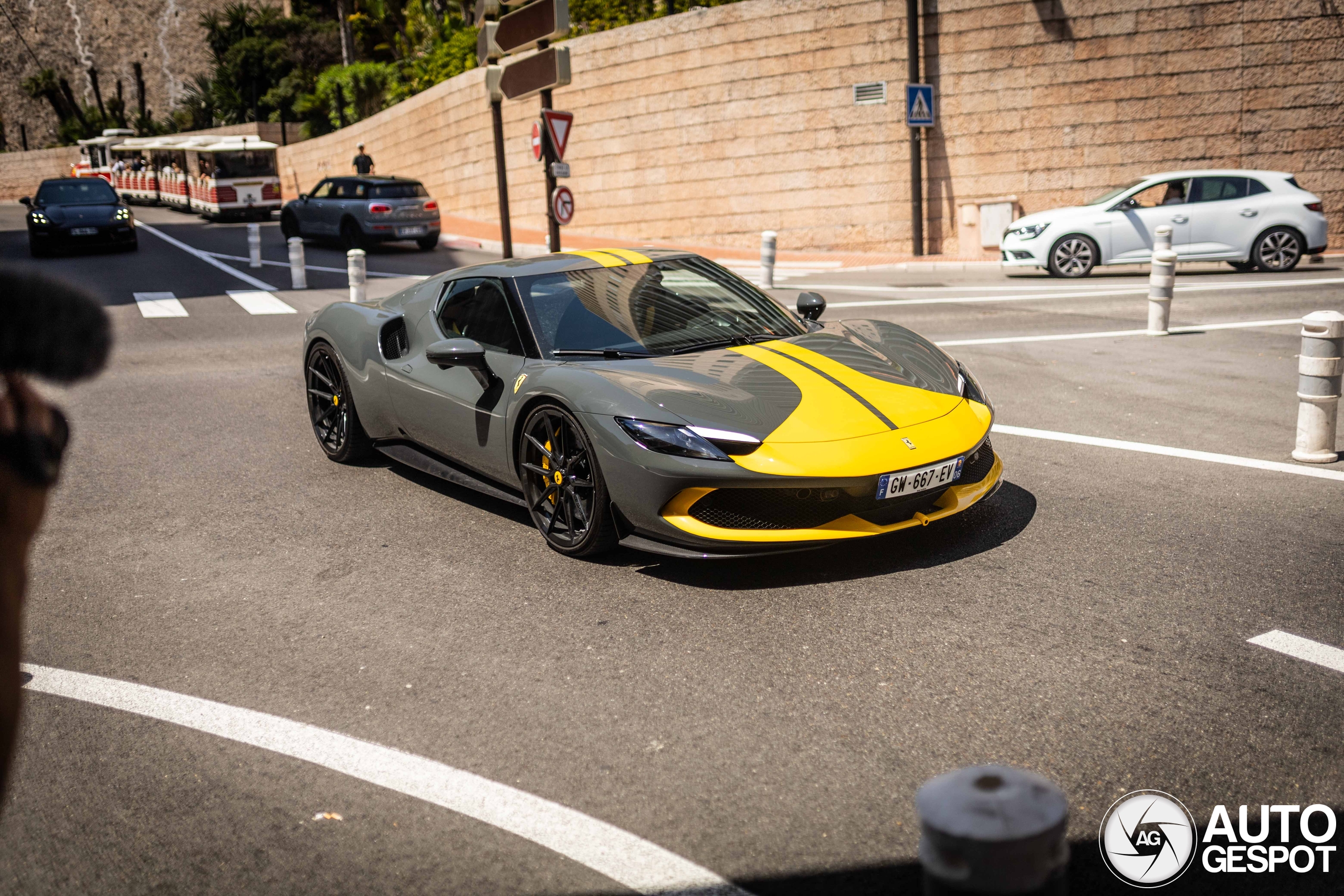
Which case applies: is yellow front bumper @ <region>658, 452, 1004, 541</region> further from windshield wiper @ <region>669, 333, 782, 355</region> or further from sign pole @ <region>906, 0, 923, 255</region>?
sign pole @ <region>906, 0, 923, 255</region>

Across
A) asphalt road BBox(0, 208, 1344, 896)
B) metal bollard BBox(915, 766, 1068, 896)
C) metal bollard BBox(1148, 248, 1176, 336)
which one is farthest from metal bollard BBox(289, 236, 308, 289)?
metal bollard BBox(915, 766, 1068, 896)

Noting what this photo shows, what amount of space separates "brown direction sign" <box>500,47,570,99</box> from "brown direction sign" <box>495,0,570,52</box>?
0.73 ft

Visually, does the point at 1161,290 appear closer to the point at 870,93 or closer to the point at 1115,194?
the point at 1115,194

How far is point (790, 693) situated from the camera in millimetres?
3578

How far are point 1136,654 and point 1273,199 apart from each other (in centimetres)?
1487

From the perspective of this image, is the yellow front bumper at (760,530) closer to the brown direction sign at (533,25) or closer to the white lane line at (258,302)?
the white lane line at (258,302)

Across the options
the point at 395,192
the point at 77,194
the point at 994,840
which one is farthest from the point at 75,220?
the point at 994,840

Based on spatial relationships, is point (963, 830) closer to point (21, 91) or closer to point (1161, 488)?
point (1161, 488)

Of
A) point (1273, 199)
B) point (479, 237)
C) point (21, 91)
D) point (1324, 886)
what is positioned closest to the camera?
point (1324, 886)

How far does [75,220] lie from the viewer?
875 inches

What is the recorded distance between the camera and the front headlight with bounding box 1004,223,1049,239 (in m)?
17.0

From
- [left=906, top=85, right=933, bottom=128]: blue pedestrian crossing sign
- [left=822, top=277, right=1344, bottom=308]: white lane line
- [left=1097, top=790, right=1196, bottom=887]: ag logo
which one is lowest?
[left=1097, top=790, right=1196, bottom=887]: ag logo

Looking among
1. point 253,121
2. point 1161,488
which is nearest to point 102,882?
point 1161,488

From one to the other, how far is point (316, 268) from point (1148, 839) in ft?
64.4
